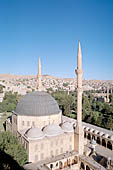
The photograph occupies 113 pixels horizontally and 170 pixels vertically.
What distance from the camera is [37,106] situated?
16.0 m

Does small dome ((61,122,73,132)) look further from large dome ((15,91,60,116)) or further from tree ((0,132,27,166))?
tree ((0,132,27,166))

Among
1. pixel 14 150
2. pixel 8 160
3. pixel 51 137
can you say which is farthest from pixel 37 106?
pixel 8 160

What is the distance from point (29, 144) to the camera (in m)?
12.7

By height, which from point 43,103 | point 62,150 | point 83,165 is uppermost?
point 43,103

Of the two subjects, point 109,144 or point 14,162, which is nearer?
point 14,162

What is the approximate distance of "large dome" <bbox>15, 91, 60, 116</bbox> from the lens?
15.7 metres

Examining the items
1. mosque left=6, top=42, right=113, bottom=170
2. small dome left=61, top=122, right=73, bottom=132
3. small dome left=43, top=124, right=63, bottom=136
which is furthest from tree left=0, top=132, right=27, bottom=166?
small dome left=61, top=122, right=73, bottom=132

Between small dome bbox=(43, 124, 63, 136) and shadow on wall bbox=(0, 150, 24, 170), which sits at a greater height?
small dome bbox=(43, 124, 63, 136)

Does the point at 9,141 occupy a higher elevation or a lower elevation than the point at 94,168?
higher

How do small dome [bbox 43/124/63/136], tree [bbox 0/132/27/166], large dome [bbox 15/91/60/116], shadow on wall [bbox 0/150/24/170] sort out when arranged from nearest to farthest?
shadow on wall [bbox 0/150/24/170], tree [bbox 0/132/27/166], small dome [bbox 43/124/63/136], large dome [bbox 15/91/60/116]

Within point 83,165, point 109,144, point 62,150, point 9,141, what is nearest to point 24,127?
point 9,141

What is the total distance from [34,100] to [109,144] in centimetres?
1059

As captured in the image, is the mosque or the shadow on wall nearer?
the shadow on wall

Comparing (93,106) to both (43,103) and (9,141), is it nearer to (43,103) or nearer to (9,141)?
(43,103)
